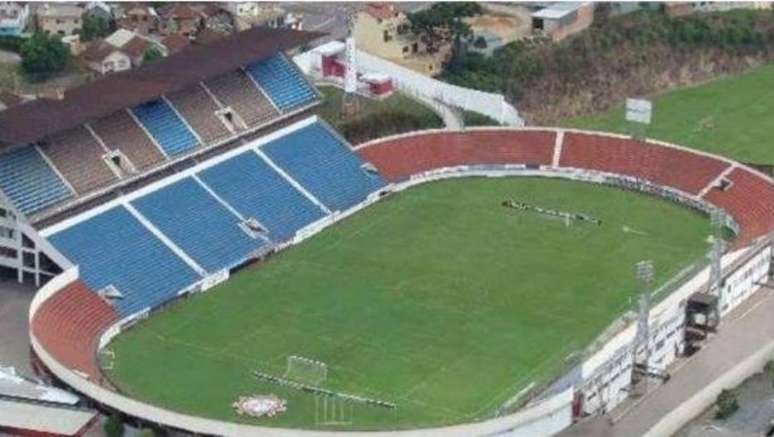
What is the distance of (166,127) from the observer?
61.1 m

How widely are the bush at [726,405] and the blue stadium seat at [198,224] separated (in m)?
17.6

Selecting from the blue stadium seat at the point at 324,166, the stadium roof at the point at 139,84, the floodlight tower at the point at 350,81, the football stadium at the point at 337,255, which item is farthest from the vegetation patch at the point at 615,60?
the stadium roof at the point at 139,84

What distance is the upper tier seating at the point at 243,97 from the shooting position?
6388 centimetres

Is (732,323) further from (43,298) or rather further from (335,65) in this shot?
(335,65)

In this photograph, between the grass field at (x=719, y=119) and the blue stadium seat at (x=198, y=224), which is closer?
the blue stadium seat at (x=198, y=224)

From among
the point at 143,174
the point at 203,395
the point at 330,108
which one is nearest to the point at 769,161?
the point at 330,108

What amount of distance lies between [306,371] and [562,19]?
1532 inches

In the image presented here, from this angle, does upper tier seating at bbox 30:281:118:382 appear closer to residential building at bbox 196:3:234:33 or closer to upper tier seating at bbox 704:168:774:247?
upper tier seating at bbox 704:168:774:247

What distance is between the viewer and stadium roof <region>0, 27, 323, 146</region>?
182 ft

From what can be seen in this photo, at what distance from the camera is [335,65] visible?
76562 mm

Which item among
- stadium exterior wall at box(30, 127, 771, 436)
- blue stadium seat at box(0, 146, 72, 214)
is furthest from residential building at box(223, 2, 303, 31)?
blue stadium seat at box(0, 146, 72, 214)

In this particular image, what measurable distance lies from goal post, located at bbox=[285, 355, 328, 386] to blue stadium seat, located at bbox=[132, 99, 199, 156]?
12.7 m

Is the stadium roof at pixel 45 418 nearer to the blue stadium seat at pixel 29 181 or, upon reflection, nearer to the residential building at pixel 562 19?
the blue stadium seat at pixel 29 181

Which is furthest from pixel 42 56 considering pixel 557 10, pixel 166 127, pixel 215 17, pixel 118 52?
pixel 557 10
